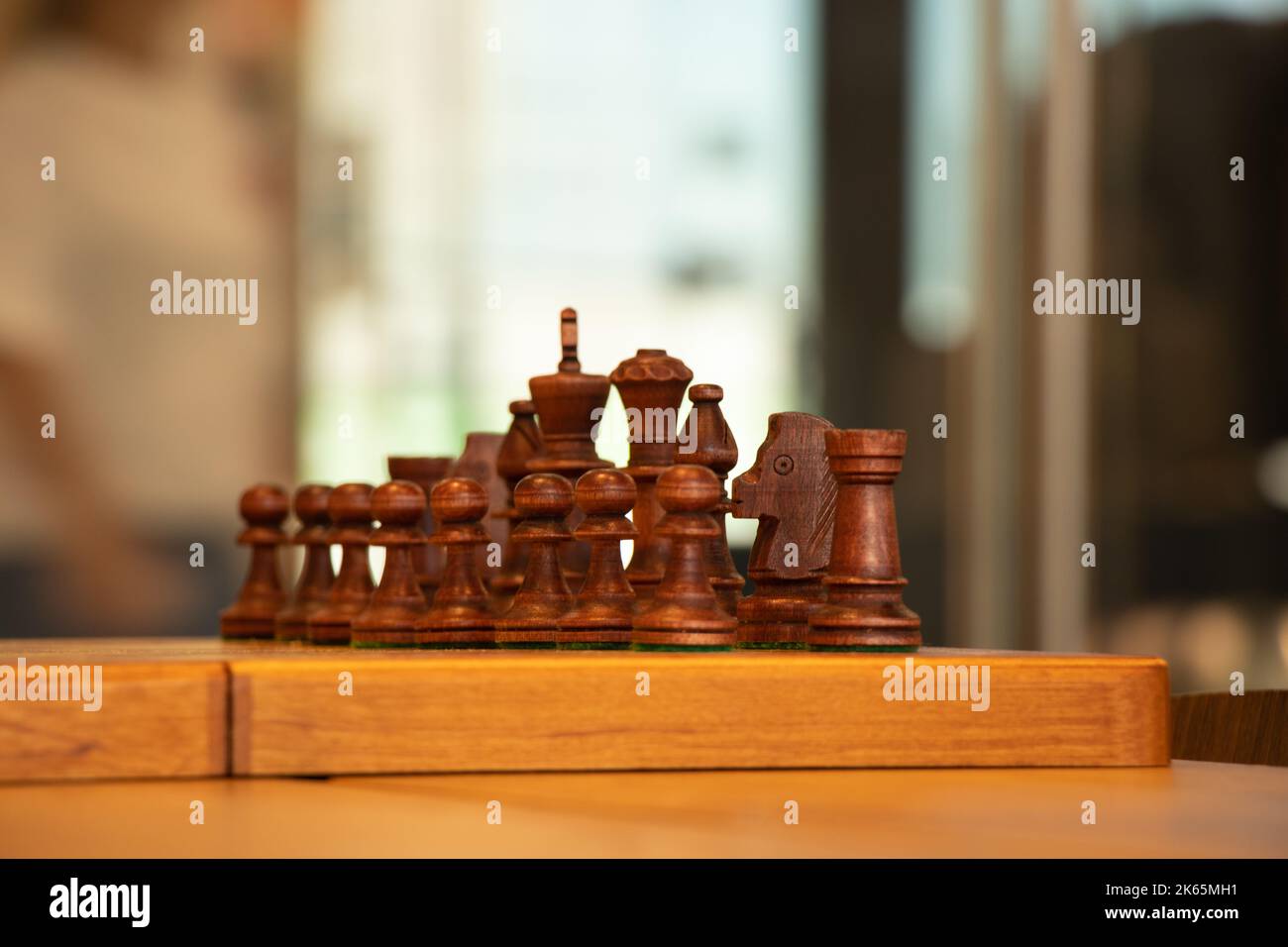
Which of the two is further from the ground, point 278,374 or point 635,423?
point 278,374

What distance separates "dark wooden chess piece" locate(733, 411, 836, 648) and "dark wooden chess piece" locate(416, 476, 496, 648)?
23cm

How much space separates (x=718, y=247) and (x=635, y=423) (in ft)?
8.02

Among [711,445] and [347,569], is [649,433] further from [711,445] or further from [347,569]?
[347,569]

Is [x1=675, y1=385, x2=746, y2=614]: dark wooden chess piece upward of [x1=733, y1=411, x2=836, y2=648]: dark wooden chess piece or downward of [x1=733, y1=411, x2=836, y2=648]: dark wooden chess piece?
upward

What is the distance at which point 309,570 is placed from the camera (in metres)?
1.78

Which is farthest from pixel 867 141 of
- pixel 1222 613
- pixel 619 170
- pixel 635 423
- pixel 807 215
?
pixel 635 423

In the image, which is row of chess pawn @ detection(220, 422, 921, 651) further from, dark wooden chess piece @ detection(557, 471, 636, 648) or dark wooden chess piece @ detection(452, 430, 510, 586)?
dark wooden chess piece @ detection(452, 430, 510, 586)

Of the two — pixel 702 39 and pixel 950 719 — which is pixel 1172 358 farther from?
pixel 950 719

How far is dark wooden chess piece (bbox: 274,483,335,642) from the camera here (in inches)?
67.1

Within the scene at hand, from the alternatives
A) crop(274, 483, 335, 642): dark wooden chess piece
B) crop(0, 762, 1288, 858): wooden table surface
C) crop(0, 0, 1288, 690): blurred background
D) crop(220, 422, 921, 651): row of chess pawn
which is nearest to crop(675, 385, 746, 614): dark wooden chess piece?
crop(220, 422, 921, 651): row of chess pawn

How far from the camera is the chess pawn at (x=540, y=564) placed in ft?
4.59
